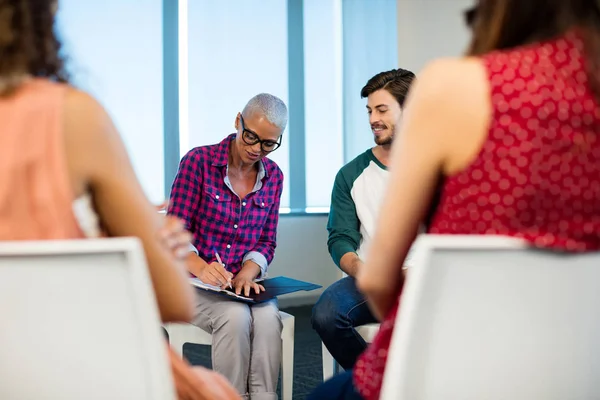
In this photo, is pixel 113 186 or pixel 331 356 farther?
pixel 331 356

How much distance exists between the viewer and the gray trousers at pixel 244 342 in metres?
2.19

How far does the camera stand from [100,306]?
2.49 ft

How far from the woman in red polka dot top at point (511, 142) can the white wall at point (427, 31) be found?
3.73 m

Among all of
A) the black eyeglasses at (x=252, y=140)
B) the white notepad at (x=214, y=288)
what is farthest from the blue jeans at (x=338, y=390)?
the black eyeglasses at (x=252, y=140)

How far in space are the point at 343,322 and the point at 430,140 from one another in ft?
4.99

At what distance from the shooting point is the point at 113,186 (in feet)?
2.79

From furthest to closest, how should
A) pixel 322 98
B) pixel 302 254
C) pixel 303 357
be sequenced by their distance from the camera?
pixel 322 98 < pixel 302 254 < pixel 303 357

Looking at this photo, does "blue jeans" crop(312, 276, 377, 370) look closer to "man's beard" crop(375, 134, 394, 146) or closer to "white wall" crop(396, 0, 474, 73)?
"man's beard" crop(375, 134, 394, 146)

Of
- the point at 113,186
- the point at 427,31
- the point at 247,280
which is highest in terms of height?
the point at 427,31

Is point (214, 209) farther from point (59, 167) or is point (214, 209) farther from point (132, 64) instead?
point (132, 64)

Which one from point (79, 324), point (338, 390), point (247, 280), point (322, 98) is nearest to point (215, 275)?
point (247, 280)

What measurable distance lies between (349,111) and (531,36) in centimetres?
416

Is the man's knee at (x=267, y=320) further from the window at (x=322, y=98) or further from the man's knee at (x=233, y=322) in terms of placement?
the window at (x=322, y=98)

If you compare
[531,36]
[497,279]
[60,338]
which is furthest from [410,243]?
[60,338]
